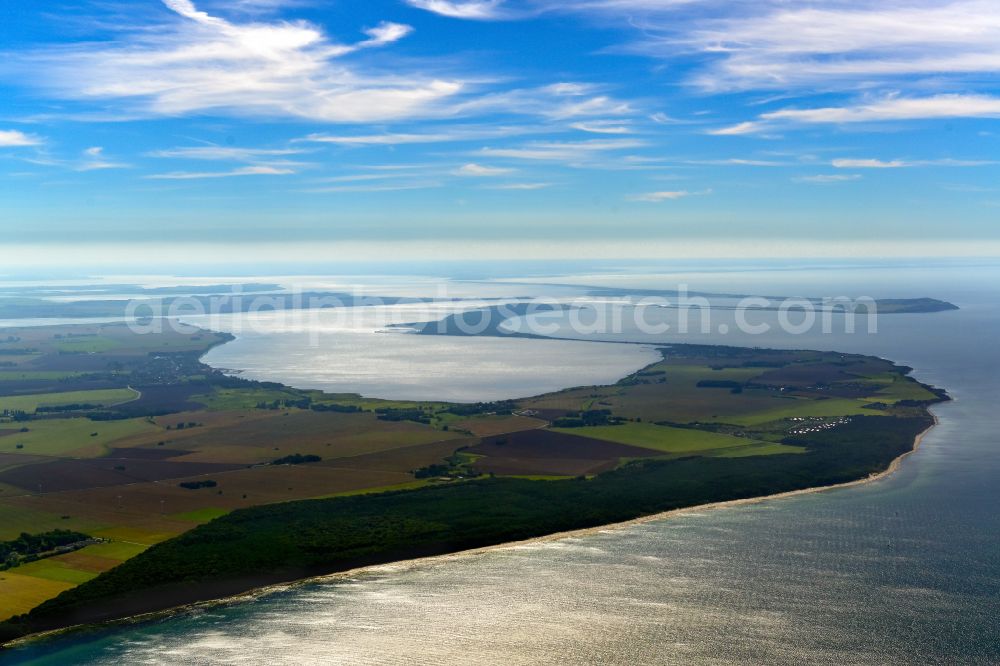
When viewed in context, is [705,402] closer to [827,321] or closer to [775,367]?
[775,367]

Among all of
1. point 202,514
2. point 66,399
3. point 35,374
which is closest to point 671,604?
point 202,514

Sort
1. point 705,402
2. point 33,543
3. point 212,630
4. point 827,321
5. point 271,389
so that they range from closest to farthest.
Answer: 1. point 212,630
2. point 33,543
3. point 705,402
4. point 271,389
5. point 827,321

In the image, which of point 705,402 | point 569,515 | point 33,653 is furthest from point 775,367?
point 33,653

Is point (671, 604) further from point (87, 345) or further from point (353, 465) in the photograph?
point (87, 345)

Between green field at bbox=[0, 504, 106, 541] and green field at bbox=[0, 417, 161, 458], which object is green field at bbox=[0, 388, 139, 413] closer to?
green field at bbox=[0, 417, 161, 458]

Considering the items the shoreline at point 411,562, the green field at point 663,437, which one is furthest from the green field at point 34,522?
the green field at point 663,437

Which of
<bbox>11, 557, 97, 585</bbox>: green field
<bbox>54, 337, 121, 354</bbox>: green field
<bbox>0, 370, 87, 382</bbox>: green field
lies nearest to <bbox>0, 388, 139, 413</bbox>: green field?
<bbox>0, 370, 87, 382</bbox>: green field
